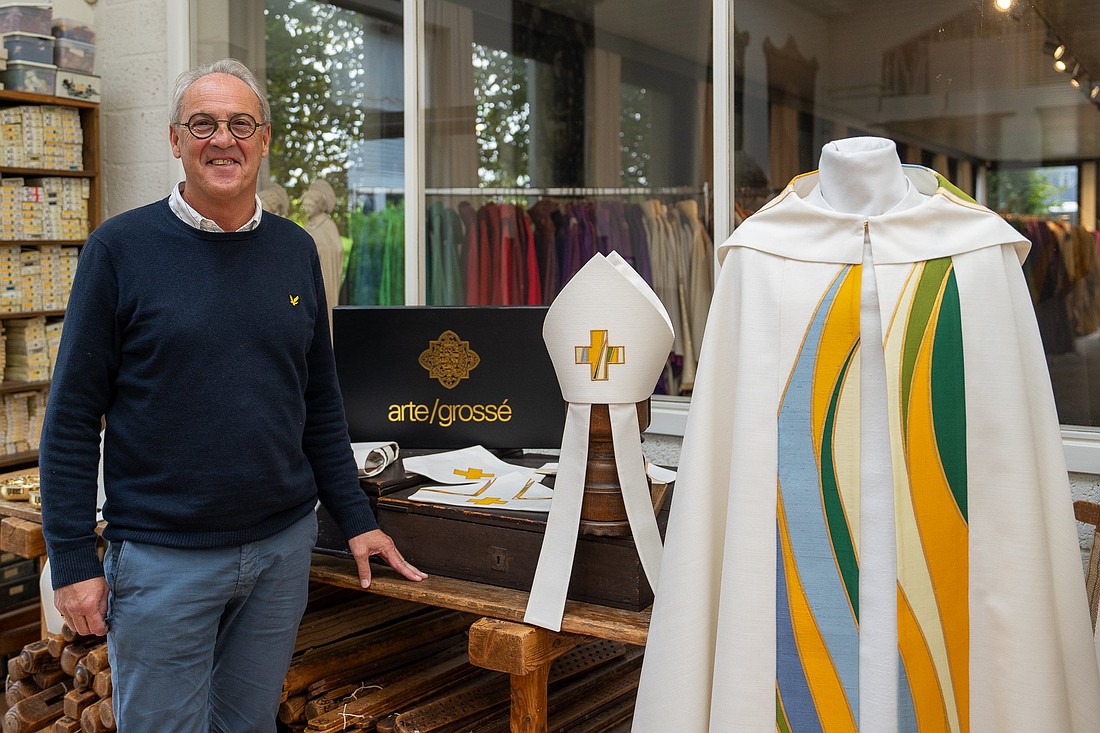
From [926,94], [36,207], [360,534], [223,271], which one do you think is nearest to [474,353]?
[360,534]

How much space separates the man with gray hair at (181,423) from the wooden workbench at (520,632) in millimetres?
332

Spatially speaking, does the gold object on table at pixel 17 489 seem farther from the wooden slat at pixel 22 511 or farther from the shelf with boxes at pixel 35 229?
the shelf with boxes at pixel 35 229

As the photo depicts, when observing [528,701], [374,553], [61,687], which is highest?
[374,553]

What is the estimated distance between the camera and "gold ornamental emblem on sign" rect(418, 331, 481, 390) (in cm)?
248

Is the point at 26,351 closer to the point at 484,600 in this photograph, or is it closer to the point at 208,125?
the point at 208,125

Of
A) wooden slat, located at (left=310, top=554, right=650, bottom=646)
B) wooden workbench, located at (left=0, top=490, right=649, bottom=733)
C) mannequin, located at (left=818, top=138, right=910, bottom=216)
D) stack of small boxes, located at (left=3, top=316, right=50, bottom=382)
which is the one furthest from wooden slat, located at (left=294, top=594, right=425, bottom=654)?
stack of small boxes, located at (left=3, top=316, right=50, bottom=382)

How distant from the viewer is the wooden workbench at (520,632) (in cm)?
178

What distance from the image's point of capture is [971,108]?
9.37 feet

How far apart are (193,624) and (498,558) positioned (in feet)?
1.89

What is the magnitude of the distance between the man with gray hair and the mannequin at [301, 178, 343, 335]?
1.84m

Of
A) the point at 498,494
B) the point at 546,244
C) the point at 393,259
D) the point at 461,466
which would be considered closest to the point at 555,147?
the point at 546,244

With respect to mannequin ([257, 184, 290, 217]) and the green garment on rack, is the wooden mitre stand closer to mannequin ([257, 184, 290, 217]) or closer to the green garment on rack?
the green garment on rack

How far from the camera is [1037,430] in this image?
4.57ft

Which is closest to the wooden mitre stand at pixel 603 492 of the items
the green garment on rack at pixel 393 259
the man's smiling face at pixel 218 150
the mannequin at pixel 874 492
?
the mannequin at pixel 874 492
